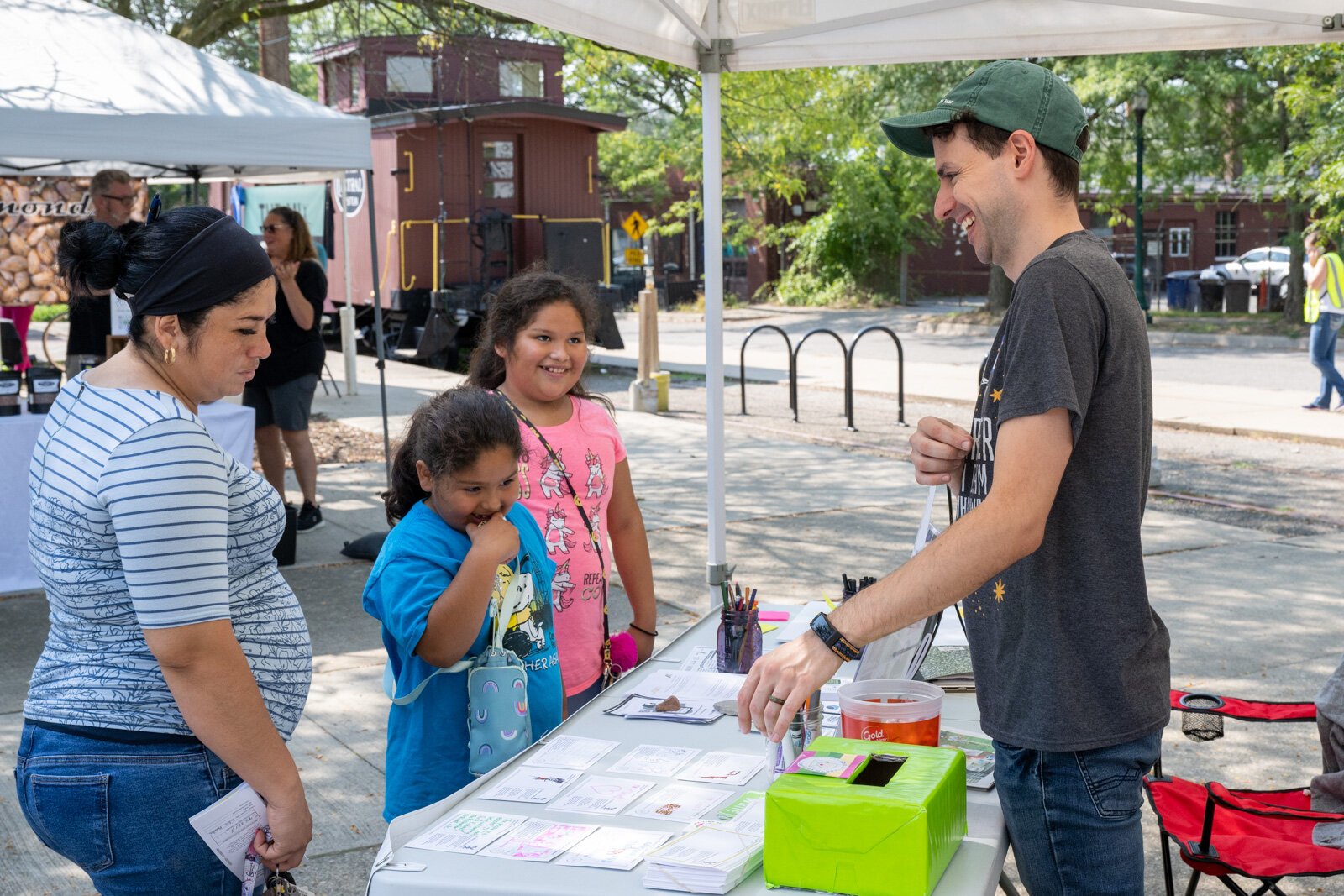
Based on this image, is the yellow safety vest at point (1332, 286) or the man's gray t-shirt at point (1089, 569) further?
the yellow safety vest at point (1332, 286)

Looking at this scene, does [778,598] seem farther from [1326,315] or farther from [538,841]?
[1326,315]

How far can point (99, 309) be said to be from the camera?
736 cm

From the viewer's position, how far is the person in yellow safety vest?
497 inches

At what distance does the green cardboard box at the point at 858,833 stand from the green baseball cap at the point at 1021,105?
975mm

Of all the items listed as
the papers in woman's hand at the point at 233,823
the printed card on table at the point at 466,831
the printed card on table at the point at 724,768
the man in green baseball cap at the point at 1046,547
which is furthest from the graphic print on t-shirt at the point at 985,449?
the papers in woman's hand at the point at 233,823

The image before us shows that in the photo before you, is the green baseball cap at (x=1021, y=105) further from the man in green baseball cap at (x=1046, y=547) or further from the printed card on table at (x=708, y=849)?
the printed card on table at (x=708, y=849)

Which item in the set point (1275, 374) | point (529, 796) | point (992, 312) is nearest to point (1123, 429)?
point (529, 796)

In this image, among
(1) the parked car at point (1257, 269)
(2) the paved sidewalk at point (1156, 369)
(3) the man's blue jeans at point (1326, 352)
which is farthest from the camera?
(1) the parked car at point (1257, 269)

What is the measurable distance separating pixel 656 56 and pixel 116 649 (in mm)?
2867

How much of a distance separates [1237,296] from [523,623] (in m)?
28.9

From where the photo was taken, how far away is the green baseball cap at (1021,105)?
1.97 metres

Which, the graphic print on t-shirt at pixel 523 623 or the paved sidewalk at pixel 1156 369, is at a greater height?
the graphic print on t-shirt at pixel 523 623

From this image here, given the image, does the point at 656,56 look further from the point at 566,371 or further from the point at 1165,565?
the point at 1165,565

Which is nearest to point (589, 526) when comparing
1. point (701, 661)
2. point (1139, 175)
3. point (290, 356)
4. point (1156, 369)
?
point (701, 661)
